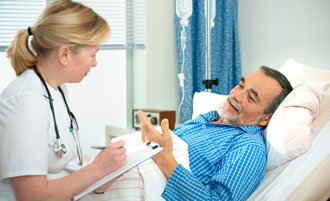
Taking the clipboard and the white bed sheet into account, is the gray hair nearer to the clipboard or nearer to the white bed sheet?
the white bed sheet

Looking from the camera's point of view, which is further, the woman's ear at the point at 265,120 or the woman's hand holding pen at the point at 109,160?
the woman's ear at the point at 265,120

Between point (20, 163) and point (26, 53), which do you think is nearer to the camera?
point (20, 163)

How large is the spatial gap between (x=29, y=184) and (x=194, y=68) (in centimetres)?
242

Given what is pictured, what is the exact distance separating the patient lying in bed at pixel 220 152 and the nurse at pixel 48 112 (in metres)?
0.32

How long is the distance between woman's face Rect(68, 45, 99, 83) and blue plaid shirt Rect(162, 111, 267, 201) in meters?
0.54

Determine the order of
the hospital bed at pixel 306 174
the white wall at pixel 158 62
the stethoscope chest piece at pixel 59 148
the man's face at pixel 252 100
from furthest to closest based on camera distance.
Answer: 1. the white wall at pixel 158 62
2. the man's face at pixel 252 100
3. the hospital bed at pixel 306 174
4. the stethoscope chest piece at pixel 59 148

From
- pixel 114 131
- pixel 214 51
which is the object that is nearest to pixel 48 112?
pixel 114 131

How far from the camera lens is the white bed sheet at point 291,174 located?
4.96ft

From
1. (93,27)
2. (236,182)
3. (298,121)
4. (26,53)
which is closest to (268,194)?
(236,182)

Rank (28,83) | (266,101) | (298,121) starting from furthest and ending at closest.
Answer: (266,101), (298,121), (28,83)

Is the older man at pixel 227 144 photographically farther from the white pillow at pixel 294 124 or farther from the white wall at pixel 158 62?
the white wall at pixel 158 62

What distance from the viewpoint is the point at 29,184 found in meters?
1.21

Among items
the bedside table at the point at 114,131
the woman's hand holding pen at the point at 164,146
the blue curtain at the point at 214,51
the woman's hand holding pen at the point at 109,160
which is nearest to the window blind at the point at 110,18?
the blue curtain at the point at 214,51

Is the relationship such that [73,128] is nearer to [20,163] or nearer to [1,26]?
[20,163]
